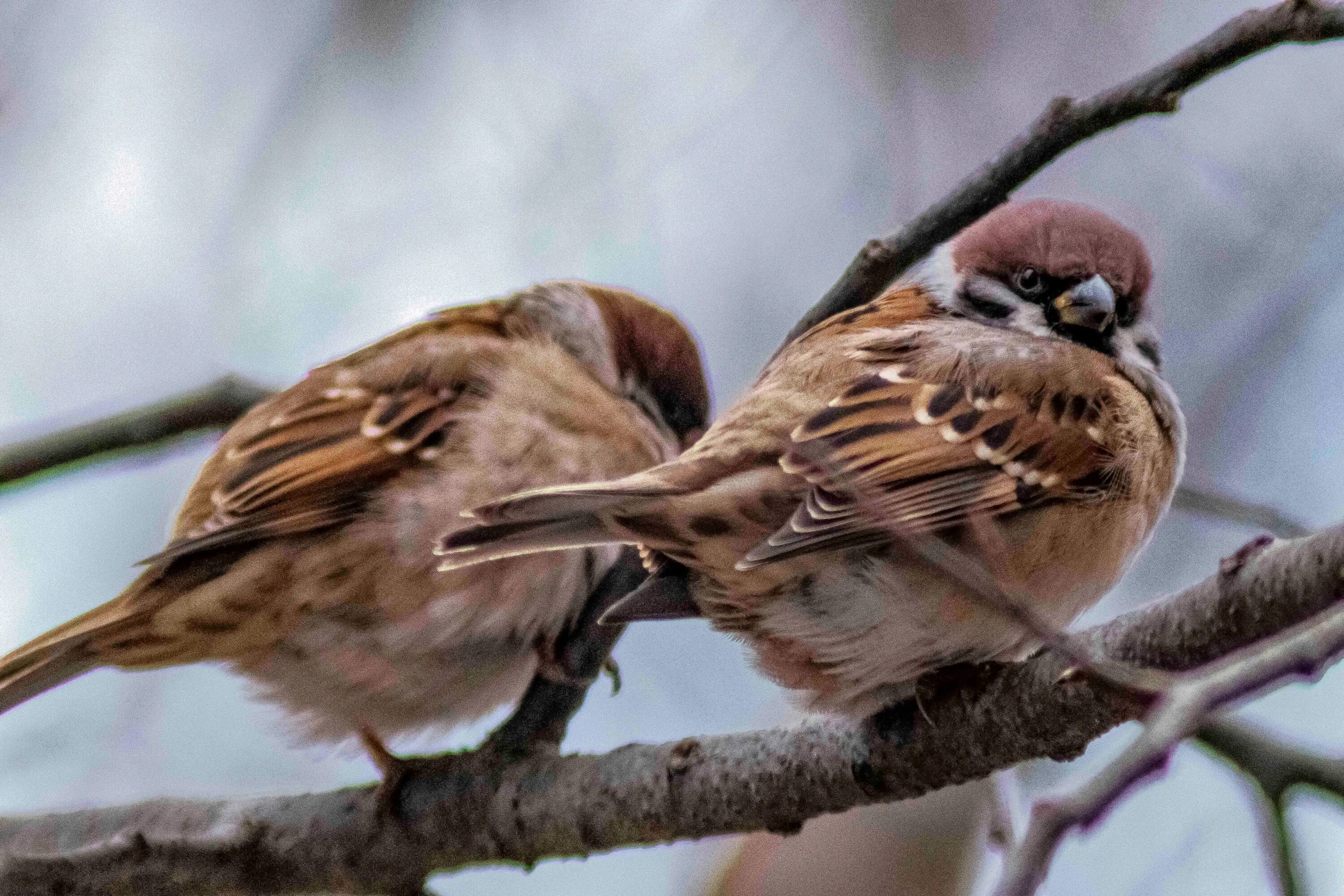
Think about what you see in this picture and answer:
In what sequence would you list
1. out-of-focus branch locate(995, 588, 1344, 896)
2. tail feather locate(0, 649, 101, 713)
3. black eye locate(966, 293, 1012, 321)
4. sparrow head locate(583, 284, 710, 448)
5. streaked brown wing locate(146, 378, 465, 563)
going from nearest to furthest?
1. out-of-focus branch locate(995, 588, 1344, 896)
2. tail feather locate(0, 649, 101, 713)
3. streaked brown wing locate(146, 378, 465, 563)
4. black eye locate(966, 293, 1012, 321)
5. sparrow head locate(583, 284, 710, 448)

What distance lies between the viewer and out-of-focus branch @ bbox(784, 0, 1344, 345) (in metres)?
2.70

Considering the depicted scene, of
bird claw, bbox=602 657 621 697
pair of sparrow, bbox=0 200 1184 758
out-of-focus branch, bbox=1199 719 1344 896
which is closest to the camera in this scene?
out-of-focus branch, bbox=1199 719 1344 896

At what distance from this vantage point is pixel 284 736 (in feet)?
13.4

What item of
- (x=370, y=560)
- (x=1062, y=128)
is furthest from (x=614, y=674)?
(x=1062, y=128)

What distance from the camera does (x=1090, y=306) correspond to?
3654 millimetres

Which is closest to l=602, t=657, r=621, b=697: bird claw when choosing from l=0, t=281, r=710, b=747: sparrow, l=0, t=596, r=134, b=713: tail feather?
l=0, t=281, r=710, b=747: sparrow

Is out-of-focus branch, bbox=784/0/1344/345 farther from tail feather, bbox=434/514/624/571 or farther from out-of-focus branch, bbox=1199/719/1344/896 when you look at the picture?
out-of-focus branch, bbox=1199/719/1344/896

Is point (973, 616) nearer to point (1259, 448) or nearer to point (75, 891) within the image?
point (75, 891)

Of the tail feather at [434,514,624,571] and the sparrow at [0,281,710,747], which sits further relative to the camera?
the sparrow at [0,281,710,747]

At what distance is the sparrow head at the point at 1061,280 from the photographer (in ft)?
12.2

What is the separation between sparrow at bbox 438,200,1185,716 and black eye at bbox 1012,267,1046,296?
19cm

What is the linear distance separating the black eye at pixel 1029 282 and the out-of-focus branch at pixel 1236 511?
0.76 metres

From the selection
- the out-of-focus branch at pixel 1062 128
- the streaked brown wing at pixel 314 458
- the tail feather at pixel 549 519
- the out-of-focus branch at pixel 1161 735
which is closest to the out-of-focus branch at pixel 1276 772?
the out-of-focus branch at pixel 1161 735

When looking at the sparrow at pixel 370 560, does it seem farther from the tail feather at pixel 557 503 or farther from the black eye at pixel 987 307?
the black eye at pixel 987 307
